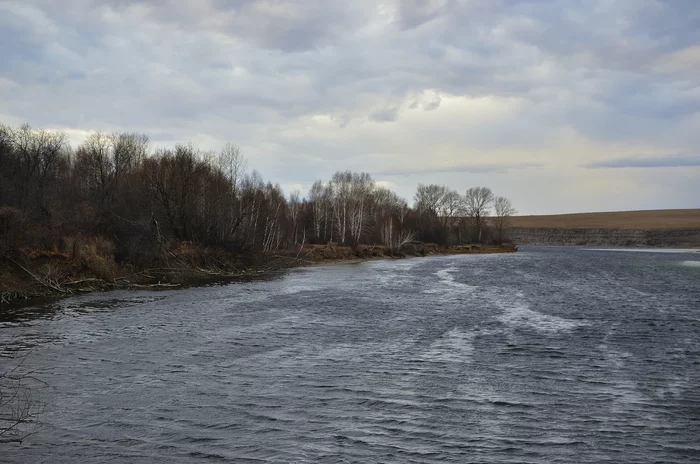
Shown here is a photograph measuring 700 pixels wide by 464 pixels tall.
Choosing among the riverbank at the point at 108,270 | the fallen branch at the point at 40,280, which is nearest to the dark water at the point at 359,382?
the fallen branch at the point at 40,280

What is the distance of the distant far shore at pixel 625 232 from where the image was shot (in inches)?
6309

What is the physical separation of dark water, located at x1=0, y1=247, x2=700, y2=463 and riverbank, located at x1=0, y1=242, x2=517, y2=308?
421 cm

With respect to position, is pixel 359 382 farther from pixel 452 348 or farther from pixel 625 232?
pixel 625 232

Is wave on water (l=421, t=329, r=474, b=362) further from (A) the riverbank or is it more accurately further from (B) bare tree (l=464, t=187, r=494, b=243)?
(B) bare tree (l=464, t=187, r=494, b=243)

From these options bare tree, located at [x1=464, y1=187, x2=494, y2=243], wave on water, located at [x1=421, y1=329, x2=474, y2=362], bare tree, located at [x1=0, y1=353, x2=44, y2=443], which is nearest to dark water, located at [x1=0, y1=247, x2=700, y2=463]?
wave on water, located at [x1=421, y1=329, x2=474, y2=362]

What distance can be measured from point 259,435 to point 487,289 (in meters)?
30.8

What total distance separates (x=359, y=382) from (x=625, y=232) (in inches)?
7079

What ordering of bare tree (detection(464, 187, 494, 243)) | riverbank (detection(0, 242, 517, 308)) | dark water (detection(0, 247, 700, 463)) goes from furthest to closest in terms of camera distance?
bare tree (detection(464, 187, 494, 243))
riverbank (detection(0, 242, 517, 308))
dark water (detection(0, 247, 700, 463))

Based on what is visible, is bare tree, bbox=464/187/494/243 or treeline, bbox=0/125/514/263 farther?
bare tree, bbox=464/187/494/243

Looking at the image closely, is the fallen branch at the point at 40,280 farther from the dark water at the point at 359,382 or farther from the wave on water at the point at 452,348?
the wave on water at the point at 452,348

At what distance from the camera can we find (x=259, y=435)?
10.2 metres

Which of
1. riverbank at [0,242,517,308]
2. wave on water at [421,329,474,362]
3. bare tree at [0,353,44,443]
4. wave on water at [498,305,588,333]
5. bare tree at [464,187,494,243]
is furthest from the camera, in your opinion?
bare tree at [464,187,494,243]

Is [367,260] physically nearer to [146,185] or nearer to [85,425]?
[146,185]

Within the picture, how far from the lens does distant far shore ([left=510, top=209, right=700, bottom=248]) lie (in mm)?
160250
